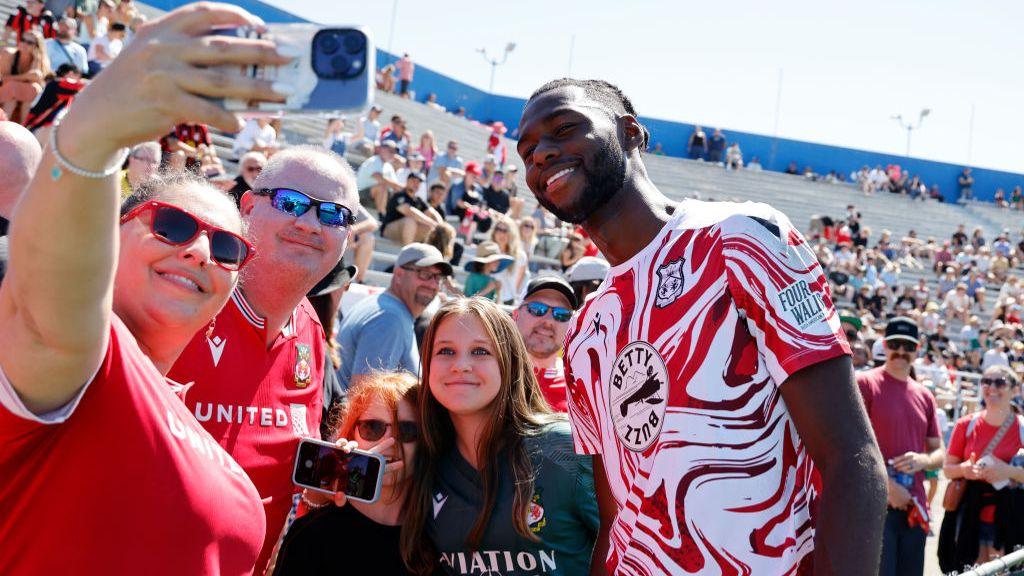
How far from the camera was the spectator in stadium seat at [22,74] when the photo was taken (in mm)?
7805

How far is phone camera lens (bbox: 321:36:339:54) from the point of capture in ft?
3.44

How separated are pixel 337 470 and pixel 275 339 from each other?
513 millimetres

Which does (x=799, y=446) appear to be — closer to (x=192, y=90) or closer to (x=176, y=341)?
(x=176, y=341)

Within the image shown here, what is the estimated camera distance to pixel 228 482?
1705mm

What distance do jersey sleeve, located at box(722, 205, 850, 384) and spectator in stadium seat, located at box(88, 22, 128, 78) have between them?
10.2 metres

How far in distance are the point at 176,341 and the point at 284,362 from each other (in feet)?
3.70

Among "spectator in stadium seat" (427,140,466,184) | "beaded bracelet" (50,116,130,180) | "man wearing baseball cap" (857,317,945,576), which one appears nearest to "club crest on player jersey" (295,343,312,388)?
"beaded bracelet" (50,116,130,180)

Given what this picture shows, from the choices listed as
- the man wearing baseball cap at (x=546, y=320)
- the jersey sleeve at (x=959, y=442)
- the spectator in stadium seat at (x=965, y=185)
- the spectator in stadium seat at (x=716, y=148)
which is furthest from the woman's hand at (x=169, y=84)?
the spectator in stadium seat at (x=965, y=185)

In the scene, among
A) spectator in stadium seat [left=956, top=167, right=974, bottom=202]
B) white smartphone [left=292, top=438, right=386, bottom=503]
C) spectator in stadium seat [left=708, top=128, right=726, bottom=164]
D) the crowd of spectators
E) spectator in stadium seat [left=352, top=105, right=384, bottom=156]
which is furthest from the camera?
spectator in stadium seat [left=956, top=167, right=974, bottom=202]

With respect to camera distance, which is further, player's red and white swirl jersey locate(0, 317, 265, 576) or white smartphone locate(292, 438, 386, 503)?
white smartphone locate(292, 438, 386, 503)

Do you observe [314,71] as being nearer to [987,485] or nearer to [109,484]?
[109,484]

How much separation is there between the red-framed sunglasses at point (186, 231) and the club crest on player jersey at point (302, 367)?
1.05m

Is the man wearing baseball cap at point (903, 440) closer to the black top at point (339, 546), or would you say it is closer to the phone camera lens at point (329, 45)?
the black top at point (339, 546)

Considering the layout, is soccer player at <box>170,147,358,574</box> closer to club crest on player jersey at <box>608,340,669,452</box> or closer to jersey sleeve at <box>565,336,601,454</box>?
jersey sleeve at <box>565,336,601,454</box>
